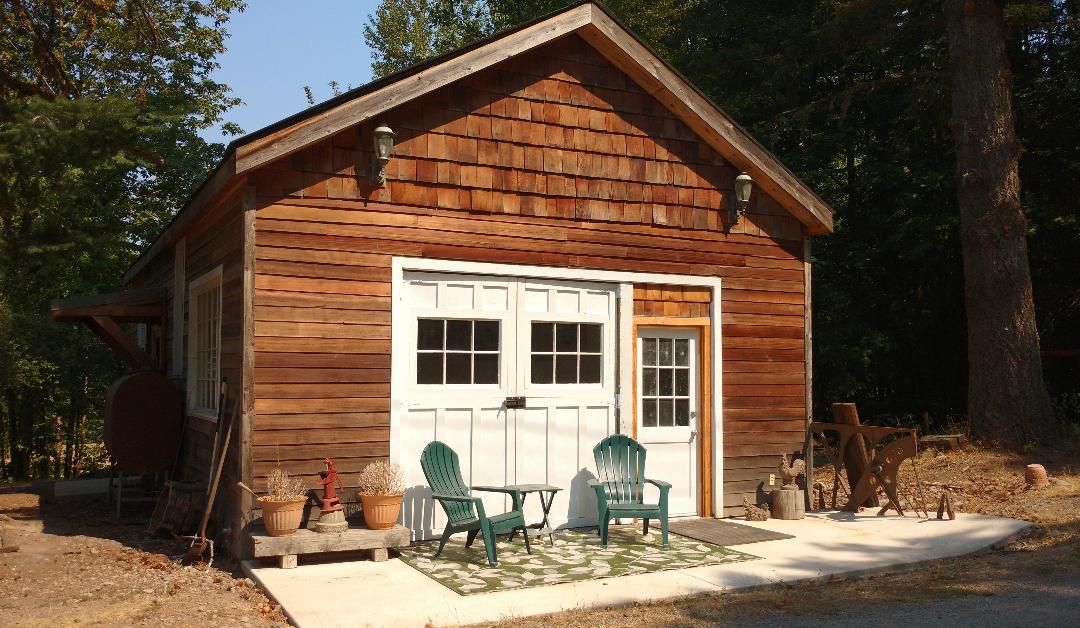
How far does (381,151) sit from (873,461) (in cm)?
574

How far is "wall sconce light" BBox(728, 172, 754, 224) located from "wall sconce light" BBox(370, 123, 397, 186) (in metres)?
3.59

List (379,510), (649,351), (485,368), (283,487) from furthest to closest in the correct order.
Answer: (649,351) < (485,368) < (379,510) < (283,487)

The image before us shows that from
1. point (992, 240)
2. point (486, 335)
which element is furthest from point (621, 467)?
point (992, 240)

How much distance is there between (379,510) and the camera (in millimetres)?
7078

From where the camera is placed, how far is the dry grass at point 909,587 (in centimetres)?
557

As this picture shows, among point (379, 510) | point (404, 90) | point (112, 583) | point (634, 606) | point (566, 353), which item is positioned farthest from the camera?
point (566, 353)

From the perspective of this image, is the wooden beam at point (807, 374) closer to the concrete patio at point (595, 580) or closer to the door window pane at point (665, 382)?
the concrete patio at point (595, 580)

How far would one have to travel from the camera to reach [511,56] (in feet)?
26.5

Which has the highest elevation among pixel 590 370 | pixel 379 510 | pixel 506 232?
pixel 506 232

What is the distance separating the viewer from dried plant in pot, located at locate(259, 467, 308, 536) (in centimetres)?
668

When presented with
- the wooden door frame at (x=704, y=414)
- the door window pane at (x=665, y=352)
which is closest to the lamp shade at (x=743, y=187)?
the wooden door frame at (x=704, y=414)

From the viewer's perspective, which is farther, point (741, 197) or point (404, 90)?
point (741, 197)

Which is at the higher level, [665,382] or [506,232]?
[506,232]

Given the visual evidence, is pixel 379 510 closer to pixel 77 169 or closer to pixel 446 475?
pixel 446 475
